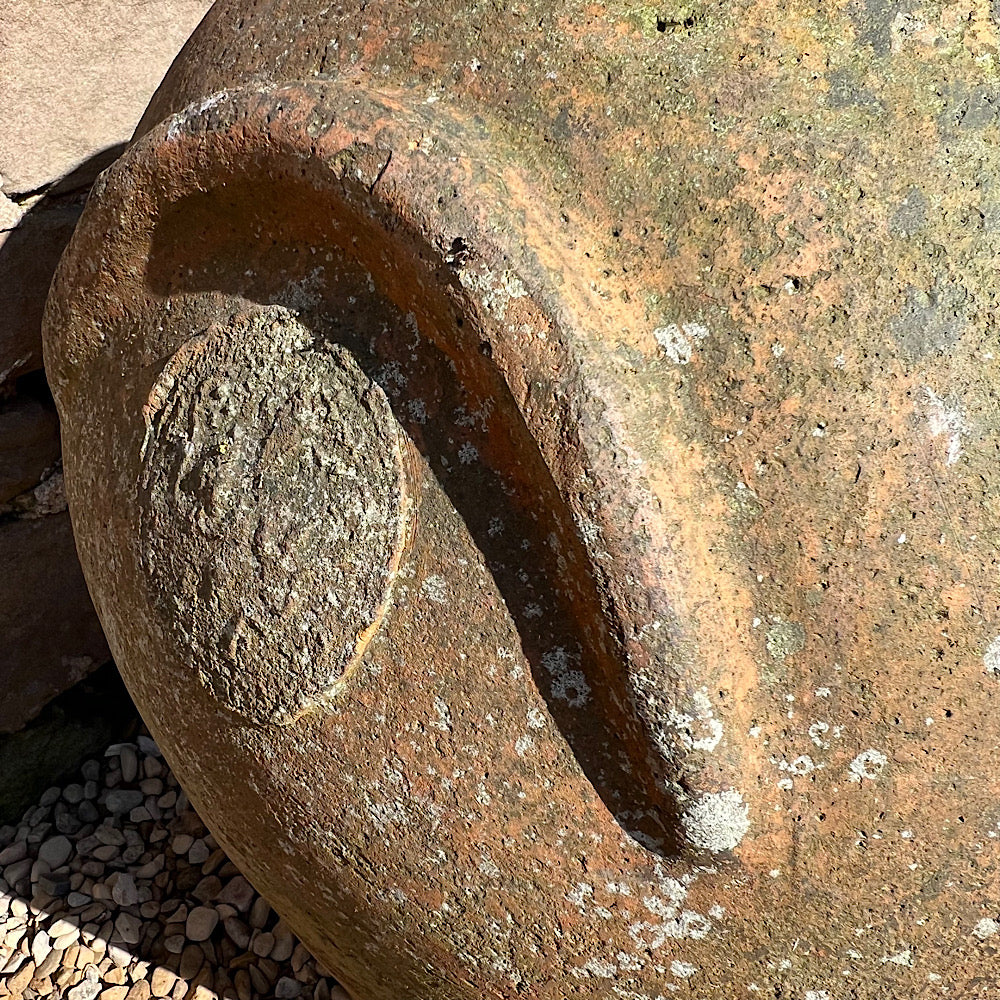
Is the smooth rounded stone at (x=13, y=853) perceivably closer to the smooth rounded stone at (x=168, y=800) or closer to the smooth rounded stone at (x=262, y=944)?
the smooth rounded stone at (x=168, y=800)

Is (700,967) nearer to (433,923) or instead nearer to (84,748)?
(433,923)

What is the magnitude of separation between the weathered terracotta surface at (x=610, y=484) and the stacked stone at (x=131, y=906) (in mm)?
725

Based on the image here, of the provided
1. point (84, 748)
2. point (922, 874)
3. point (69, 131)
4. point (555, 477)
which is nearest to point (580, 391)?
point (555, 477)

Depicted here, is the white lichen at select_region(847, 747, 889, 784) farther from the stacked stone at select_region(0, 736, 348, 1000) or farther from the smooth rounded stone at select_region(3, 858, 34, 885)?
the smooth rounded stone at select_region(3, 858, 34, 885)

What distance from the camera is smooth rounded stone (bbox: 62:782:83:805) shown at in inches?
79.2

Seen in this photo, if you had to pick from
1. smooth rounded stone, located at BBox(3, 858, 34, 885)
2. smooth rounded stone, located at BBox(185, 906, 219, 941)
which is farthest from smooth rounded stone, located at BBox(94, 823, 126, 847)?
smooth rounded stone, located at BBox(185, 906, 219, 941)

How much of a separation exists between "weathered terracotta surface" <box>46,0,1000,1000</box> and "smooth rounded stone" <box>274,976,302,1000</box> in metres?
0.65

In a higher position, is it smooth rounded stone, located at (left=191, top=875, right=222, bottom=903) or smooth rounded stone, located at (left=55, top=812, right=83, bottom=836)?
smooth rounded stone, located at (left=55, top=812, right=83, bottom=836)

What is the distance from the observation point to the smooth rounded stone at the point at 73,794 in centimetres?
201

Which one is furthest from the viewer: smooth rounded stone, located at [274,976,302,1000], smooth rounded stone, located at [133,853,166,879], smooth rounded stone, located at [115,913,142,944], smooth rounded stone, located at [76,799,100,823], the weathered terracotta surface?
smooth rounded stone, located at [76,799,100,823]

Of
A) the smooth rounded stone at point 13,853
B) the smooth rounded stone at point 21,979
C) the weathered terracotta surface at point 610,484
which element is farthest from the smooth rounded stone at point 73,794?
the weathered terracotta surface at point 610,484

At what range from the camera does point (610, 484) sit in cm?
88

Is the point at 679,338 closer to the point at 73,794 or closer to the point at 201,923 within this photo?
the point at 201,923

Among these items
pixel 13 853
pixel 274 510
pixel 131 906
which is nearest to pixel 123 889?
pixel 131 906
